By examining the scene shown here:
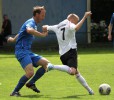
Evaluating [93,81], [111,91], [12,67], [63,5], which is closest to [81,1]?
[63,5]

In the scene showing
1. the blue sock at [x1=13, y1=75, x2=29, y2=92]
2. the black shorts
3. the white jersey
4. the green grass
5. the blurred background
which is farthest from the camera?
the blurred background

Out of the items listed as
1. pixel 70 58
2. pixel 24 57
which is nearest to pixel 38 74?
pixel 24 57

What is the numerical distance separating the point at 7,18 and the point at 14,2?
273 centimetres

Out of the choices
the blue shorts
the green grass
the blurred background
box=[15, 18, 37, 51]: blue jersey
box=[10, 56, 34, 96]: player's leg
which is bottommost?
the blurred background

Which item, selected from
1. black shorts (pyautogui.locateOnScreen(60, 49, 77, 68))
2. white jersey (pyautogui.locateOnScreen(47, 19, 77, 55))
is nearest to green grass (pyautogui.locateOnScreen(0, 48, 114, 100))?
black shorts (pyautogui.locateOnScreen(60, 49, 77, 68))

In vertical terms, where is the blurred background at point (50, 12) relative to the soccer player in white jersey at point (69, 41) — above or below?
below

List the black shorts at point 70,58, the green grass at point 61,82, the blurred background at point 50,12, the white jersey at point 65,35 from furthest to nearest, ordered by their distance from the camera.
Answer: the blurred background at point 50,12 → the white jersey at point 65,35 → the black shorts at point 70,58 → the green grass at point 61,82

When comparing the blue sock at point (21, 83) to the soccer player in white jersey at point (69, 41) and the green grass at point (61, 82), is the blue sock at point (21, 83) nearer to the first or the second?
the green grass at point (61, 82)

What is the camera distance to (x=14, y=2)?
117 feet

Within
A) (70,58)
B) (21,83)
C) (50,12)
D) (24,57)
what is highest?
(24,57)

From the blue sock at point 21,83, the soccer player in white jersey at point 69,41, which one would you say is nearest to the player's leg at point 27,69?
the blue sock at point 21,83

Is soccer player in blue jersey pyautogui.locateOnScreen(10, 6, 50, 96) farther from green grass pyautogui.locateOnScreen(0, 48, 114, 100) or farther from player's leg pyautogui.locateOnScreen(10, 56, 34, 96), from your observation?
green grass pyautogui.locateOnScreen(0, 48, 114, 100)

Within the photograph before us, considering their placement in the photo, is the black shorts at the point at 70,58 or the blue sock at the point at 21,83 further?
the black shorts at the point at 70,58

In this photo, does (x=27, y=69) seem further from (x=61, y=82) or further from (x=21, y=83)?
(x=61, y=82)
